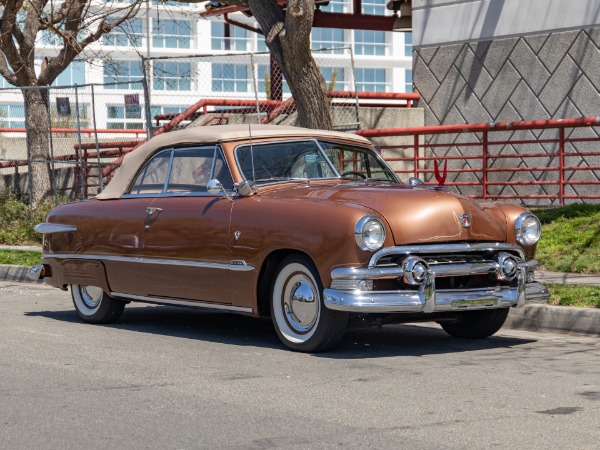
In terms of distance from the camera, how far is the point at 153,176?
941cm

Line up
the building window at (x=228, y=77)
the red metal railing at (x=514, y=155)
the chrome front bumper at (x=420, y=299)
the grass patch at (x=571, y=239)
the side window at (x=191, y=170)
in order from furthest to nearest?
the building window at (x=228, y=77), the red metal railing at (x=514, y=155), the grass patch at (x=571, y=239), the side window at (x=191, y=170), the chrome front bumper at (x=420, y=299)

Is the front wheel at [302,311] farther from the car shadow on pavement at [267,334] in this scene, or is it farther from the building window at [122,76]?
the building window at [122,76]

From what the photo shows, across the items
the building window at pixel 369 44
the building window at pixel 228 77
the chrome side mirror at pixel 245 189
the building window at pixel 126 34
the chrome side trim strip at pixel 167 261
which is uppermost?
the building window at pixel 369 44

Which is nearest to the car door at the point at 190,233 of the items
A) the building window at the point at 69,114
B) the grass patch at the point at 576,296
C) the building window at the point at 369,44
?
the grass patch at the point at 576,296

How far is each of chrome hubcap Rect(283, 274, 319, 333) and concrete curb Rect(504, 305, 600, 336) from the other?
2306 mm

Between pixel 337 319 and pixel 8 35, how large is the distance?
14.1 metres

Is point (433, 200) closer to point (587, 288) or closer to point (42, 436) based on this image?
point (587, 288)

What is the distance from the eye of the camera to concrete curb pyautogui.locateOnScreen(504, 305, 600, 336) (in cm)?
899

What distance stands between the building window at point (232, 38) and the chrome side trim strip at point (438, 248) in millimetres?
55835

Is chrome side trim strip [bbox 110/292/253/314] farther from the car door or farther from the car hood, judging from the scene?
the car hood

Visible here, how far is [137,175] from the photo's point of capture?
377 inches

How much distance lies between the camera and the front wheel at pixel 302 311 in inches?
304

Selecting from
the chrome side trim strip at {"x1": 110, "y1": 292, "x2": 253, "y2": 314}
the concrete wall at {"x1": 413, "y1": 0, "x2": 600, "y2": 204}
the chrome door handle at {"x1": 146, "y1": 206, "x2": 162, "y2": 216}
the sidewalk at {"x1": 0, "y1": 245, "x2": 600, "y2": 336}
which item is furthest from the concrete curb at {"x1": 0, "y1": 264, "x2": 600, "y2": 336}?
the concrete wall at {"x1": 413, "y1": 0, "x2": 600, "y2": 204}

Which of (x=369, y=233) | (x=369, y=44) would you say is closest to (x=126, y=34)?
(x=369, y=233)
